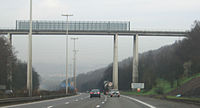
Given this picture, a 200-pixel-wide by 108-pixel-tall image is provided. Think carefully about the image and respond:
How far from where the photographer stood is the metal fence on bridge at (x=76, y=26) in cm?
8462

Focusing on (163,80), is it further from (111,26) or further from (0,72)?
(0,72)

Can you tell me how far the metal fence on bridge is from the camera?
84.6m

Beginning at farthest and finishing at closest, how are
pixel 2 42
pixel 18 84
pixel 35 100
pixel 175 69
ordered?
pixel 18 84
pixel 175 69
pixel 2 42
pixel 35 100

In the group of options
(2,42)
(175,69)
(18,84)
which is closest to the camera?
(2,42)

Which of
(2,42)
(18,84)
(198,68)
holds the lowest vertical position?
(18,84)

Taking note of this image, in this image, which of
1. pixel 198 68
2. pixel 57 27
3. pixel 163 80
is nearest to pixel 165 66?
pixel 163 80

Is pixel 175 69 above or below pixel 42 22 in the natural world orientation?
below

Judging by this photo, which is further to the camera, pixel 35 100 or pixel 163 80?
pixel 163 80

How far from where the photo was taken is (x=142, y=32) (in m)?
87.0

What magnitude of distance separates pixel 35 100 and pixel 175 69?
6272 cm

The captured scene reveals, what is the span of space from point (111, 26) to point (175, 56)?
21.2 m

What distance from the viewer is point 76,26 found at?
3410 inches

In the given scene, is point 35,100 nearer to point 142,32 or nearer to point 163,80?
point 142,32

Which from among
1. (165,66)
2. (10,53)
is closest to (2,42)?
(10,53)
